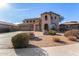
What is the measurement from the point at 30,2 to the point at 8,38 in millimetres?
1532

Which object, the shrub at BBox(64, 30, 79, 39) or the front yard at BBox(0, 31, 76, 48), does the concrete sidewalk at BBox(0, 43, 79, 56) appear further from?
the shrub at BBox(64, 30, 79, 39)

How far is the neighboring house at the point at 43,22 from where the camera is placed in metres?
5.87

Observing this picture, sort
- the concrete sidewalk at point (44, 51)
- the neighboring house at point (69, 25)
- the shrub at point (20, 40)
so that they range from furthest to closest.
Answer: the neighboring house at point (69, 25), the shrub at point (20, 40), the concrete sidewalk at point (44, 51)

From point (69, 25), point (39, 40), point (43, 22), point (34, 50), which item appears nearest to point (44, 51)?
point (34, 50)

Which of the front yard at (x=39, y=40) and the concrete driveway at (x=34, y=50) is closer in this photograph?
the concrete driveway at (x=34, y=50)

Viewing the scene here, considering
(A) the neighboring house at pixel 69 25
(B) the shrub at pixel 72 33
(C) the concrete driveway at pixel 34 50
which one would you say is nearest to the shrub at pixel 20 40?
(C) the concrete driveway at pixel 34 50

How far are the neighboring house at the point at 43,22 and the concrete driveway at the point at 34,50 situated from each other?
0.58m

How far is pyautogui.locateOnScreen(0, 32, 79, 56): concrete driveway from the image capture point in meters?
5.19

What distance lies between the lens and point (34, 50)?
213 inches

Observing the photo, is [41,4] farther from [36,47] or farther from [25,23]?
[36,47]

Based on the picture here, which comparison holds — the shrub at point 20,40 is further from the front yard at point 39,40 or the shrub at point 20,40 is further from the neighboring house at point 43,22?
the neighboring house at point 43,22

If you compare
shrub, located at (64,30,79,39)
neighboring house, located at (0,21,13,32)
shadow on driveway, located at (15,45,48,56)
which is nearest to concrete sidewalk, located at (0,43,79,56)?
shadow on driveway, located at (15,45,48,56)

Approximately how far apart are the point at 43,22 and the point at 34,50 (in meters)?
1.22

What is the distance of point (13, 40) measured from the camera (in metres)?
5.43
